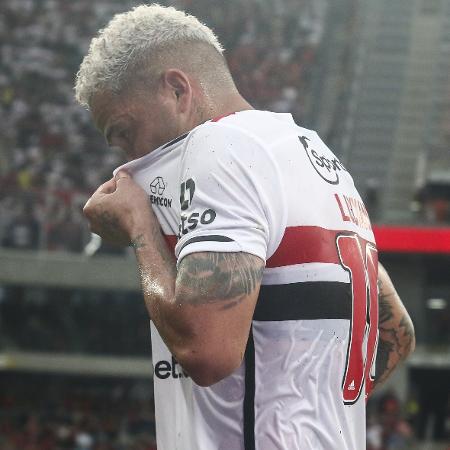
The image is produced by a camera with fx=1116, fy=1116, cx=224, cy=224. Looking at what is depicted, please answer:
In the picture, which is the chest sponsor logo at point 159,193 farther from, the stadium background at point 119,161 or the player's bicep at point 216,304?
the stadium background at point 119,161

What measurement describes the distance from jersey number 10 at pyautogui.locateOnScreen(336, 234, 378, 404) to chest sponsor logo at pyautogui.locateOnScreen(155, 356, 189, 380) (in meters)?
0.32

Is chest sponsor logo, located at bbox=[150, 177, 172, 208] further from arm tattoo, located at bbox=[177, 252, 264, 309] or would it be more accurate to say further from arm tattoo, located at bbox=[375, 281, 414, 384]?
arm tattoo, located at bbox=[375, 281, 414, 384]

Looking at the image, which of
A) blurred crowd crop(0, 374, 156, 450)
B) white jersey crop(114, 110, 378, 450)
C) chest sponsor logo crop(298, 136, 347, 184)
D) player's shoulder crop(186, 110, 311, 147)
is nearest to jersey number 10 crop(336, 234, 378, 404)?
white jersey crop(114, 110, 378, 450)

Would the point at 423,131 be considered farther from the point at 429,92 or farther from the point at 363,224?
the point at 363,224

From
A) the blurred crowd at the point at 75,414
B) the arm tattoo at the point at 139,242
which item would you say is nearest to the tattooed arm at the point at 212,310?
the arm tattoo at the point at 139,242

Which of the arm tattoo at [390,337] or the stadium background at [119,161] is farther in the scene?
the stadium background at [119,161]

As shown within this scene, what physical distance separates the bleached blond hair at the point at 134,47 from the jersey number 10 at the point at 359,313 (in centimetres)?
46

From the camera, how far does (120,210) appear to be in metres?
2.19

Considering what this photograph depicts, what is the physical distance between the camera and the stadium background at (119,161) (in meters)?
17.2

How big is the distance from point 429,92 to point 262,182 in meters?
18.7

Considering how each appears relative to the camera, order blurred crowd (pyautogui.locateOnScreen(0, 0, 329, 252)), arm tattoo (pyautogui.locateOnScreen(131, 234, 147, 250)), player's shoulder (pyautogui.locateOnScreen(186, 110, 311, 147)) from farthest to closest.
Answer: blurred crowd (pyautogui.locateOnScreen(0, 0, 329, 252))
arm tattoo (pyautogui.locateOnScreen(131, 234, 147, 250))
player's shoulder (pyautogui.locateOnScreen(186, 110, 311, 147))

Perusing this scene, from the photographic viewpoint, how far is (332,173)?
7.26ft

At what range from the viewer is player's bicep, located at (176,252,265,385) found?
1892mm

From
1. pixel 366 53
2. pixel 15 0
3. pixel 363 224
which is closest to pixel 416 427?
pixel 366 53
